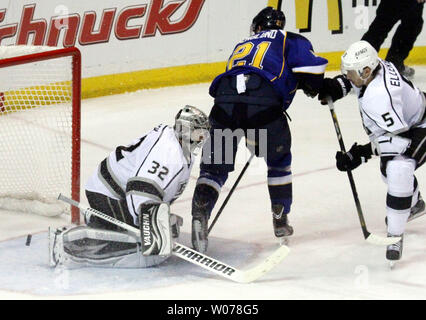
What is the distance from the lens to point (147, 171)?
3.49 metres

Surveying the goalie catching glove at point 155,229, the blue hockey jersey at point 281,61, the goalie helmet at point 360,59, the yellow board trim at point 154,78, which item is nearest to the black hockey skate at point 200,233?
the goalie catching glove at point 155,229

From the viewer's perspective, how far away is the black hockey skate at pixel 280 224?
158 inches

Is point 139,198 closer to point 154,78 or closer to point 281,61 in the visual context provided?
point 281,61

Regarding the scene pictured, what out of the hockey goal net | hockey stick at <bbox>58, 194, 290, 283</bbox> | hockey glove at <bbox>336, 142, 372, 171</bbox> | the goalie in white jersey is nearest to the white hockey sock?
the goalie in white jersey

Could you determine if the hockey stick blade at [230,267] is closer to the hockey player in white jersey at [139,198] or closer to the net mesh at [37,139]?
the hockey player in white jersey at [139,198]

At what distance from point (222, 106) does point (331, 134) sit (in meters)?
2.09

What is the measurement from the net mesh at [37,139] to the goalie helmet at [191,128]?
1.10m

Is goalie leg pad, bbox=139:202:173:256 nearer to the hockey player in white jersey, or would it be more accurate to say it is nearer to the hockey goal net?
the hockey player in white jersey

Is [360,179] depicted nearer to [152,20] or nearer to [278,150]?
[278,150]

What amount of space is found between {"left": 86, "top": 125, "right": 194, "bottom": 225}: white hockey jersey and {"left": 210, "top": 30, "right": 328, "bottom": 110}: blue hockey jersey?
1.60ft

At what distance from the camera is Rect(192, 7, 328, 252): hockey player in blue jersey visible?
12.6 feet

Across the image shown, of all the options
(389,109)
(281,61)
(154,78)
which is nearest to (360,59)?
(389,109)

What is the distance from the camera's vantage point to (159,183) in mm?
3494

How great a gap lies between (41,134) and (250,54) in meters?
1.46
